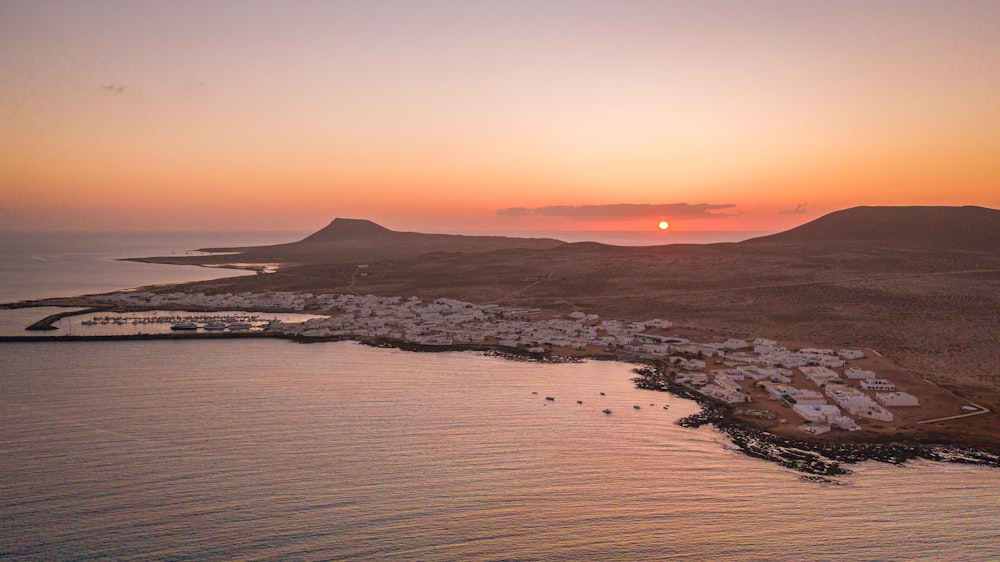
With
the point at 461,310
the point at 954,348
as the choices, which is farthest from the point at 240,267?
the point at 954,348

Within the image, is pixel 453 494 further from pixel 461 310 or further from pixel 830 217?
pixel 830 217

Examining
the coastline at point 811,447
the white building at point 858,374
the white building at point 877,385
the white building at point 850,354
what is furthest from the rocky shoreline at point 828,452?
the white building at point 850,354

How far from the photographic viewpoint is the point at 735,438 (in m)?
34.4

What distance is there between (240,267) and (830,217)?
147m

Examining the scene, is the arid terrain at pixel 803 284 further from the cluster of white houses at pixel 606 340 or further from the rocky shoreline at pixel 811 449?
the cluster of white houses at pixel 606 340

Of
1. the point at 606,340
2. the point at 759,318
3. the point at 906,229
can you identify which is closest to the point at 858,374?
the point at 606,340

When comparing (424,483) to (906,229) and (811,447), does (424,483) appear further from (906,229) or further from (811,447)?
(906,229)

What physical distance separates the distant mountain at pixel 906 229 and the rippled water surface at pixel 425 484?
101745 millimetres

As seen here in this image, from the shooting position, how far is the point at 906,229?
125750 mm

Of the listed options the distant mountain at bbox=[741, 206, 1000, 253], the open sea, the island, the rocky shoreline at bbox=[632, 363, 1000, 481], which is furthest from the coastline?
the distant mountain at bbox=[741, 206, 1000, 253]

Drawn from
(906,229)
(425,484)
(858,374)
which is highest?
(906,229)

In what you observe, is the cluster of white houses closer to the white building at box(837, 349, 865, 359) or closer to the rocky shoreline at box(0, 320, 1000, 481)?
the white building at box(837, 349, 865, 359)

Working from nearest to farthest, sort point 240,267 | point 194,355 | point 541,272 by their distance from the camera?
point 194,355
point 541,272
point 240,267

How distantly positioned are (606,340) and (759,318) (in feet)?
67.7
